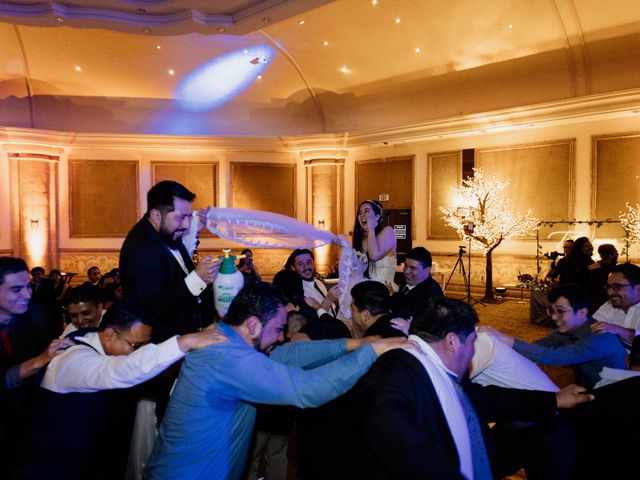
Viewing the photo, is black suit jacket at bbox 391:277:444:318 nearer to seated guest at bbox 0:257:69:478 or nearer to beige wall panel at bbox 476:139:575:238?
seated guest at bbox 0:257:69:478

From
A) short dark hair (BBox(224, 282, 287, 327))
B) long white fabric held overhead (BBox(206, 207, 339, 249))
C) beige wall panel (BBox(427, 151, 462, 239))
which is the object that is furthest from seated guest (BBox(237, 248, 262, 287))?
beige wall panel (BBox(427, 151, 462, 239))

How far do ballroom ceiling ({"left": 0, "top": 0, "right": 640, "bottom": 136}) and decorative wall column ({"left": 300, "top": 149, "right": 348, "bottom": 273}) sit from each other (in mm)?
960

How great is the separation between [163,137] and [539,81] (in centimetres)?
962

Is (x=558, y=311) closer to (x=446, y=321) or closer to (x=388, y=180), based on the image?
(x=446, y=321)

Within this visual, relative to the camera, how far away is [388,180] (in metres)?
13.1

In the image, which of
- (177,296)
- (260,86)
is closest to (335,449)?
(177,296)

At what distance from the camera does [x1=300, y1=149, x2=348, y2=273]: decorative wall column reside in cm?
1353

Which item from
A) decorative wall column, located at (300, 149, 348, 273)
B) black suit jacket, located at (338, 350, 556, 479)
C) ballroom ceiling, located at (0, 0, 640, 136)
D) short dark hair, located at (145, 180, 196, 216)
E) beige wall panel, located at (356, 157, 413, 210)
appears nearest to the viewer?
black suit jacket, located at (338, 350, 556, 479)

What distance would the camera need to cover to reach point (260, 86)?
13328 millimetres

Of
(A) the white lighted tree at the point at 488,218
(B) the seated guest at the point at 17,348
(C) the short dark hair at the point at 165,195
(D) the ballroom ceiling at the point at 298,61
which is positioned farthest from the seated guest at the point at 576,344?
(A) the white lighted tree at the point at 488,218

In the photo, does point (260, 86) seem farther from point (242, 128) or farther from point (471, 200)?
point (471, 200)

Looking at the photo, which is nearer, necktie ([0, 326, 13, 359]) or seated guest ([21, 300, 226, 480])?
seated guest ([21, 300, 226, 480])

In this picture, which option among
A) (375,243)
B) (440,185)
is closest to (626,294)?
(375,243)

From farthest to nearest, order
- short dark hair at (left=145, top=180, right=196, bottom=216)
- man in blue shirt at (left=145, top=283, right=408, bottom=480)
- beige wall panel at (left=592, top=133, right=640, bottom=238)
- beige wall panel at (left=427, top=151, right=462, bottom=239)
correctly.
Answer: beige wall panel at (left=427, top=151, right=462, bottom=239) → beige wall panel at (left=592, top=133, right=640, bottom=238) → short dark hair at (left=145, top=180, right=196, bottom=216) → man in blue shirt at (left=145, top=283, right=408, bottom=480)
